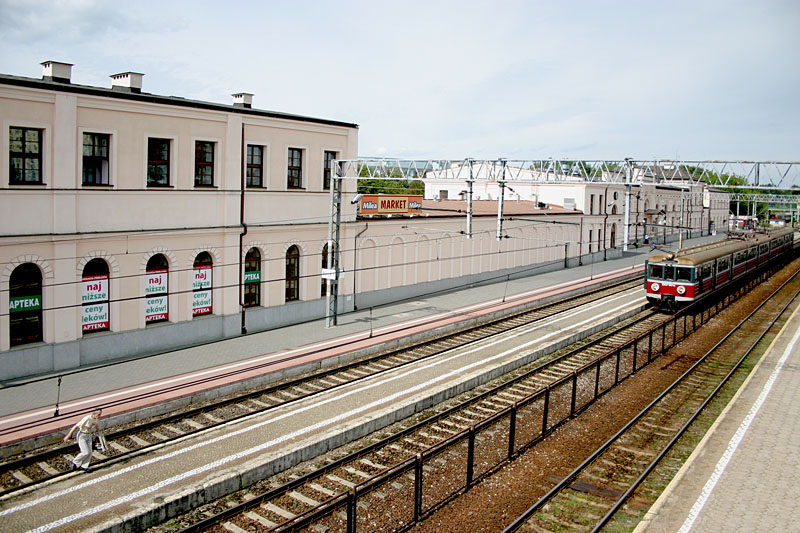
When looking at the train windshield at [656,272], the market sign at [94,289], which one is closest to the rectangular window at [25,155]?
the market sign at [94,289]

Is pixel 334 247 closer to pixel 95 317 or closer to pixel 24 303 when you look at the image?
pixel 95 317

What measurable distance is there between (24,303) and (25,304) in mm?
40

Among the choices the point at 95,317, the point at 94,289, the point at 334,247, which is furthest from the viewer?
the point at 334,247

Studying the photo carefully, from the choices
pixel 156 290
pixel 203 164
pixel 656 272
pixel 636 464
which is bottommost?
pixel 636 464

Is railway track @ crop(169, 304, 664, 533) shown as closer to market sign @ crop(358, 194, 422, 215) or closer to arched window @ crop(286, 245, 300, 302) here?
arched window @ crop(286, 245, 300, 302)

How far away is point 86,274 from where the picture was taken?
20656mm

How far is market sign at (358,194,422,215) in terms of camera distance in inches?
1109

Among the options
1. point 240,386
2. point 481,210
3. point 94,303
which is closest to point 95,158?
point 94,303

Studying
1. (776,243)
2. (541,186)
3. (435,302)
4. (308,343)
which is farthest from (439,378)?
(776,243)

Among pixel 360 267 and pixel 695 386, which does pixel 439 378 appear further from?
pixel 360 267

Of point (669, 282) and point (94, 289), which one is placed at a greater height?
point (669, 282)

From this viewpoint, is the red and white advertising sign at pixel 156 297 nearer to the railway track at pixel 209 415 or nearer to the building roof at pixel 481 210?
the railway track at pixel 209 415

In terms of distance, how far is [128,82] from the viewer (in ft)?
75.9

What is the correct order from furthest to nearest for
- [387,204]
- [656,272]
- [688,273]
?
1. [656,272]
2. [688,273]
3. [387,204]
